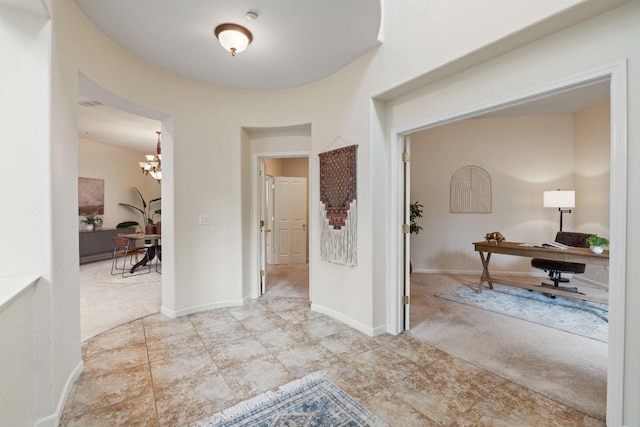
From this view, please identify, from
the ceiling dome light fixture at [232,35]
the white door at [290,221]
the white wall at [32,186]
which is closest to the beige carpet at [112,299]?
the white wall at [32,186]

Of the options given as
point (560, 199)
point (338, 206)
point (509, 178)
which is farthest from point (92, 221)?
point (560, 199)

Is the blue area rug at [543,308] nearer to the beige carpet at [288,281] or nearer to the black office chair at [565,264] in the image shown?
the black office chair at [565,264]

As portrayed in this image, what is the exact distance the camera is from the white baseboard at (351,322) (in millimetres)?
2814

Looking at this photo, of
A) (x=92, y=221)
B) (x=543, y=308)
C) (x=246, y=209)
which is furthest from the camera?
(x=92, y=221)

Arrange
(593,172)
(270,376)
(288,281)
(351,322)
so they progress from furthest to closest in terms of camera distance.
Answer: (288,281), (593,172), (351,322), (270,376)

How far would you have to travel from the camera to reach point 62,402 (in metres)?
1.79

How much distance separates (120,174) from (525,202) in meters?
9.47

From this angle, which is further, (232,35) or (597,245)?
(597,245)

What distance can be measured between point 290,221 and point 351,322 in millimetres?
3813

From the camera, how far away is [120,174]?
7.55 meters

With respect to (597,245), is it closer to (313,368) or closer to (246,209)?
(313,368)

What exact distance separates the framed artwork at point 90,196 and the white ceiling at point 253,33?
16.5ft

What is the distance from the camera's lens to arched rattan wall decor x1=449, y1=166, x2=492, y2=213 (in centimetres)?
533

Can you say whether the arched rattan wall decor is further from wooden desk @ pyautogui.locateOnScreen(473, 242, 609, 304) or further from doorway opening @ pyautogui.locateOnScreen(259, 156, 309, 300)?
doorway opening @ pyautogui.locateOnScreen(259, 156, 309, 300)
